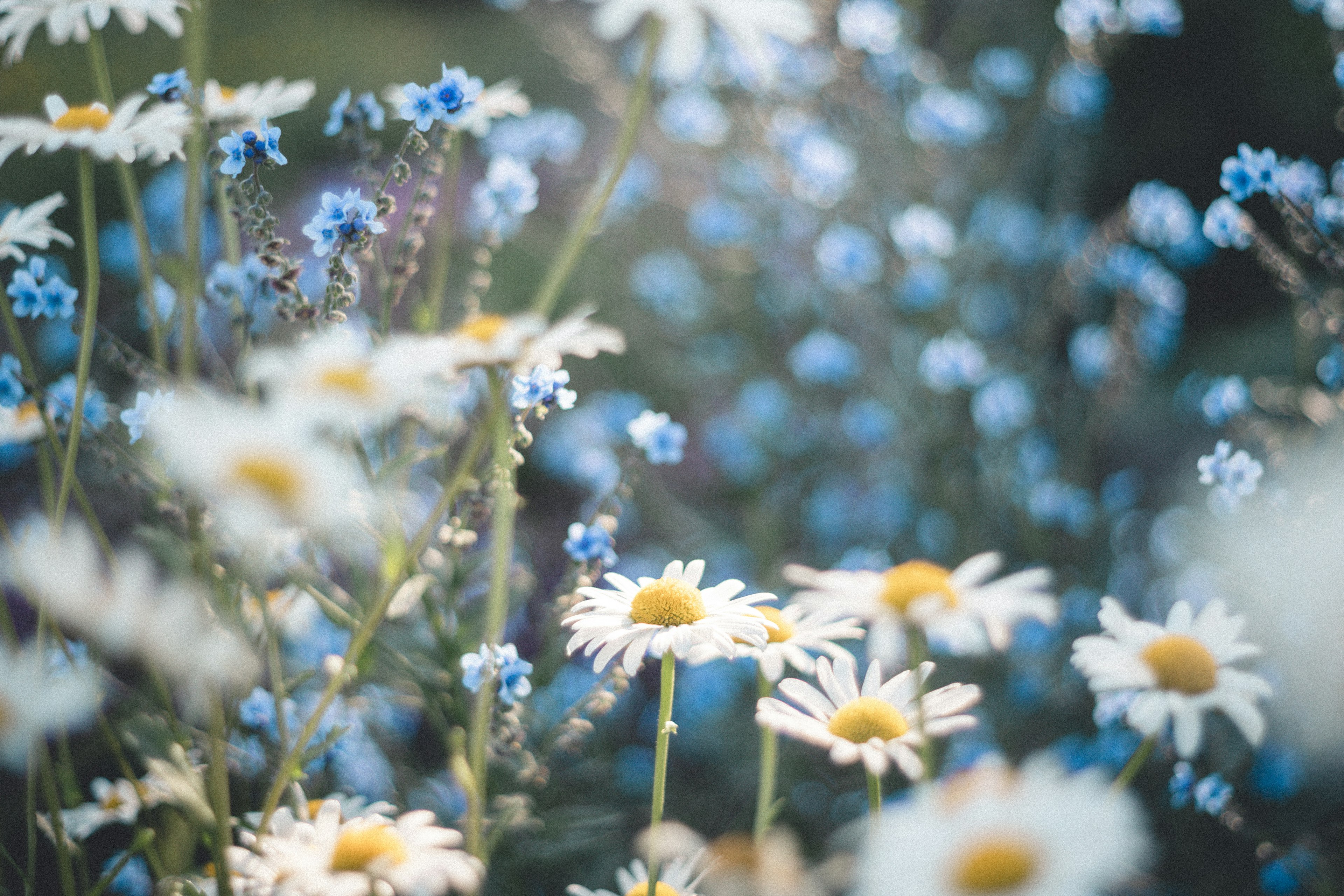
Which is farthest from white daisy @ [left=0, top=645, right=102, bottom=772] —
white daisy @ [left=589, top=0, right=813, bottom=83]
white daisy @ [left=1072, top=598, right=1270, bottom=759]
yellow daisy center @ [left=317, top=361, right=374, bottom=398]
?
white daisy @ [left=1072, top=598, right=1270, bottom=759]

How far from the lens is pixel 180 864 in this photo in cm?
104

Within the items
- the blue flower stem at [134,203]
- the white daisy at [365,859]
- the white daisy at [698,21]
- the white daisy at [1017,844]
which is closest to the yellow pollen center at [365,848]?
the white daisy at [365,859]

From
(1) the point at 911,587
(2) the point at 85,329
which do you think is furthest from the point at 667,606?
(2) the point at 85,329

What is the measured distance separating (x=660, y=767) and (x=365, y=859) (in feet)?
0.82

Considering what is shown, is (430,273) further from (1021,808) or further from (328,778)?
(1021,808)

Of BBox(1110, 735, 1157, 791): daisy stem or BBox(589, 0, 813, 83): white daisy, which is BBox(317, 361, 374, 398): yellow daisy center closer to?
BBox(589, 0, 813, 83): white daisy

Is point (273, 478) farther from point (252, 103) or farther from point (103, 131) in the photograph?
point (252, 103)

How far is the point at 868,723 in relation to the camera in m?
0.76

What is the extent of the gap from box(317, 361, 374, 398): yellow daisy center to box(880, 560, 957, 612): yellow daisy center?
40 cm

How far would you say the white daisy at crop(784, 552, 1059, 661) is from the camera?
25.1 inches

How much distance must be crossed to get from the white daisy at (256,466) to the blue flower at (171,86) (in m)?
0.69

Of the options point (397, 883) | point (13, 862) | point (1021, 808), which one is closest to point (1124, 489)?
point (1021, 808)

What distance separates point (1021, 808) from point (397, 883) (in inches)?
18.0

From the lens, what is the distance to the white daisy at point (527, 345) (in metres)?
0.68
